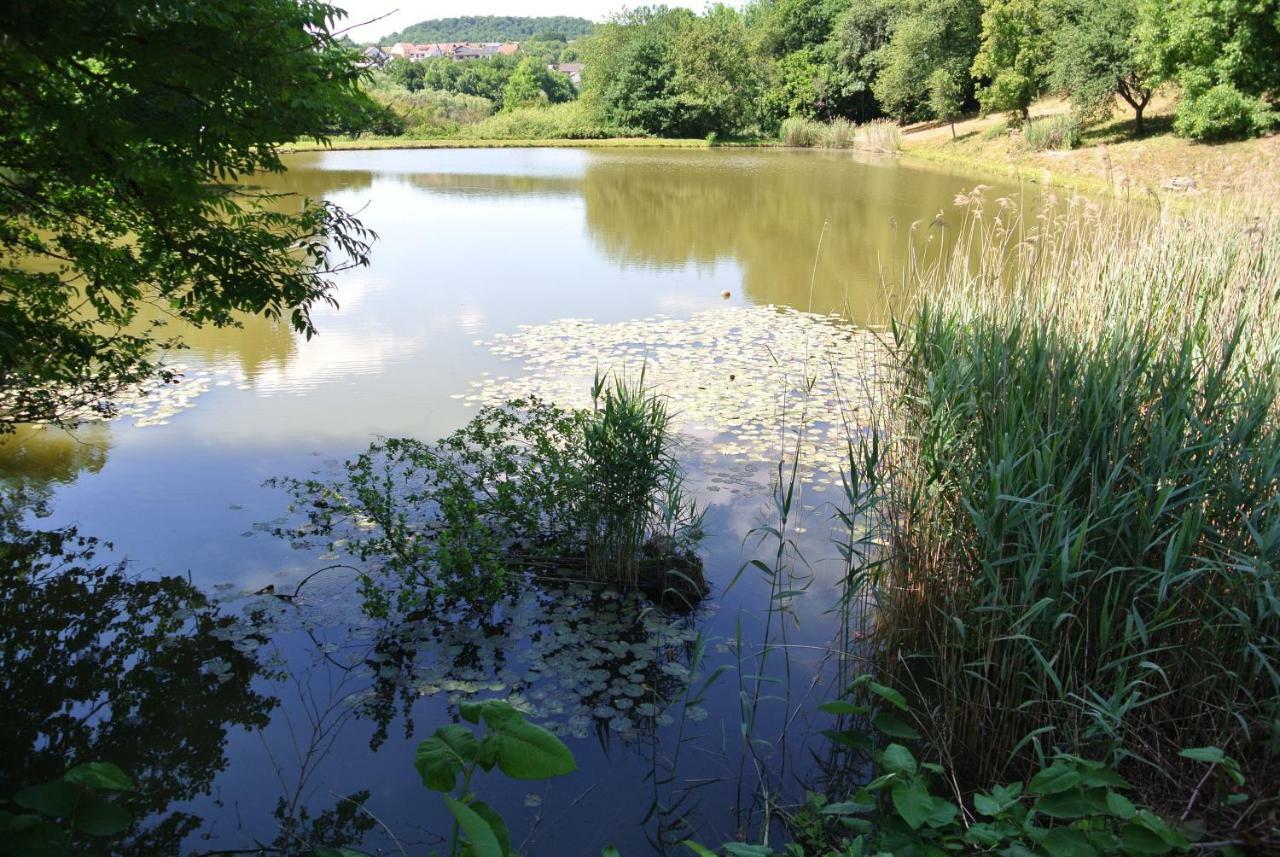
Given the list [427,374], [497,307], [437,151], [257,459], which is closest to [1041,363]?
[257,459]

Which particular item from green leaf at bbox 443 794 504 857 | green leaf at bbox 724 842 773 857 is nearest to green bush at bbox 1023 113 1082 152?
green leaf at bbox 724 842 773 857

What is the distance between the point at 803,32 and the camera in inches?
1642

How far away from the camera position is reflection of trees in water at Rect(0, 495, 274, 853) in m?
2.78

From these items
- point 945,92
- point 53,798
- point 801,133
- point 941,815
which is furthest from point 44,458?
point 801,133

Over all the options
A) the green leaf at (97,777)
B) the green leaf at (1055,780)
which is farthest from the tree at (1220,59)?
the green leaf at (97,777)

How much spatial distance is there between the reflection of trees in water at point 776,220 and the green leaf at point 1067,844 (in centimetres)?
484

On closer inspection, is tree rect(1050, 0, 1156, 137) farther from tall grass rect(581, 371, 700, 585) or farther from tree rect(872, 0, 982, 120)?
tall grass rect(581, 371, 700, 585)

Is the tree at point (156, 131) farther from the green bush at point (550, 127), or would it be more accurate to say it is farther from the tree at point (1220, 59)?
the green bush at point (550, 127)

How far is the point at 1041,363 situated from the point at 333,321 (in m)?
7.18

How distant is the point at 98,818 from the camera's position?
171cm

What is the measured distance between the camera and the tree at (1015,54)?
25281 millimetres

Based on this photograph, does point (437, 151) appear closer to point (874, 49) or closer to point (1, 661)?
point (874, 49)

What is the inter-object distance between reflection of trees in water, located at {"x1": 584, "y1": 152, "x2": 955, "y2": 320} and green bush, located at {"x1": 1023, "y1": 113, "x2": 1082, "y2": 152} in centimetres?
272

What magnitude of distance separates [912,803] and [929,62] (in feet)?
110
